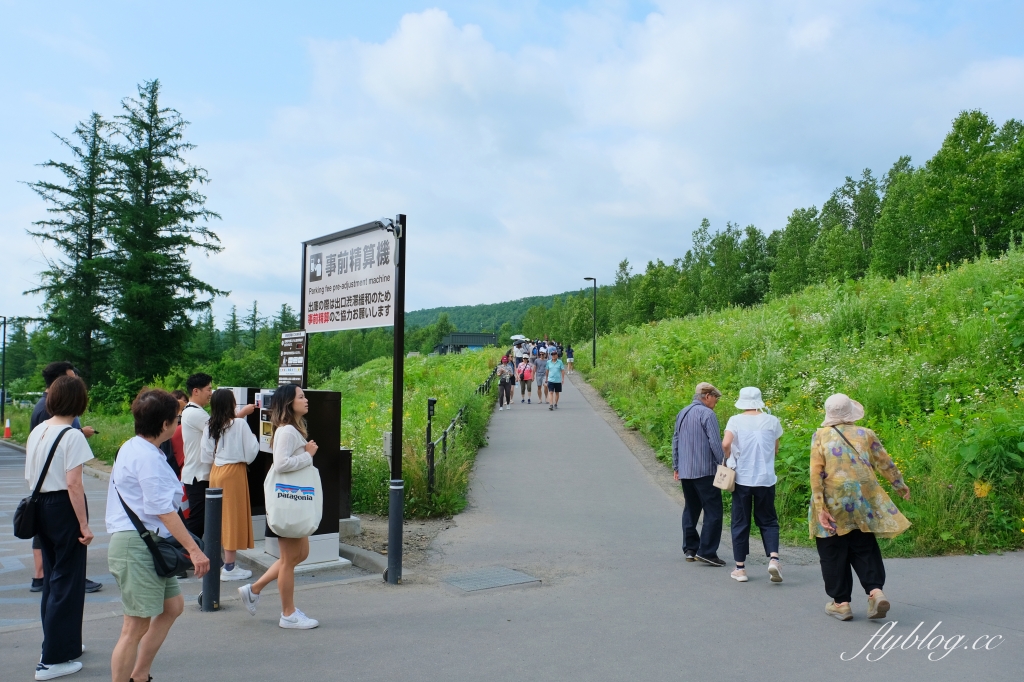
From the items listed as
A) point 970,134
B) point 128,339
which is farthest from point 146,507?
point 970,134

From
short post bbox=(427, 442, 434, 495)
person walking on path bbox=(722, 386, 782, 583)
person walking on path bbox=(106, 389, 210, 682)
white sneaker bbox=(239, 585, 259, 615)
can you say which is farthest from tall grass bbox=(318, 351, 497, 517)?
person walking on path bbox=(106, 389, 210, 682)

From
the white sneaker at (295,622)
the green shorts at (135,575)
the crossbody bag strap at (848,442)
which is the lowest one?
the white sneaker at (295,622)

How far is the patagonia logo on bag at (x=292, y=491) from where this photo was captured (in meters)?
5.08

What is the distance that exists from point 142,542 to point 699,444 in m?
5.12

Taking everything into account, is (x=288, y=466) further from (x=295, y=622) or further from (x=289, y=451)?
(x=295, y=622)

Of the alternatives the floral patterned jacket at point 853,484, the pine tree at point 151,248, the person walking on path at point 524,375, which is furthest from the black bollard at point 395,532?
the pine tree at point 151,248

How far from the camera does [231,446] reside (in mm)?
6414

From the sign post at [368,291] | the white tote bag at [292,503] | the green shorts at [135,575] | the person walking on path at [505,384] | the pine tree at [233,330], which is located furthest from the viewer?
the pine tree at [233,330]

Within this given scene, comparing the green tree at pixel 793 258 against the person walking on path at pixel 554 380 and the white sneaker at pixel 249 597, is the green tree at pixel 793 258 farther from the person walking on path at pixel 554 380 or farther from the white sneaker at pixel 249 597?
the white sneaker at pixel 249 597

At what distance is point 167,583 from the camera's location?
3834 mm

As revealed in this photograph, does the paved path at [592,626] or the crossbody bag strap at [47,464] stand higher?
the crossbody bag strap at [47,464]

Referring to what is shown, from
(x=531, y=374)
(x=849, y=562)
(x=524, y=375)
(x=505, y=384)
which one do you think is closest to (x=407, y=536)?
(x=849, y=562)

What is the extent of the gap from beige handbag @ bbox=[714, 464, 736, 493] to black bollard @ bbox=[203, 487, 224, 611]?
4.33 meters

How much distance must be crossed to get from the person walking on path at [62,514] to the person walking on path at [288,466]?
117cm
